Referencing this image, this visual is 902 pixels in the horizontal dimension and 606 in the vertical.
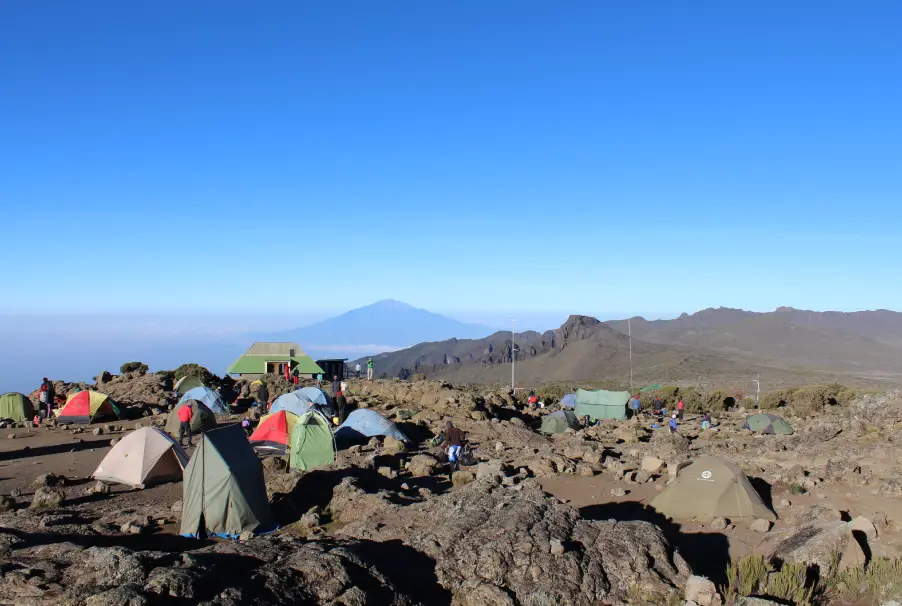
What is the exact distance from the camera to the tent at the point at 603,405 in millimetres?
32500

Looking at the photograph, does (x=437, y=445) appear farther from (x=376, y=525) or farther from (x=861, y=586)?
(x=861, y=586)

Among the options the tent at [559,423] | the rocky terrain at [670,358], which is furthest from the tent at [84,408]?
the rocky terrain at [670,358]

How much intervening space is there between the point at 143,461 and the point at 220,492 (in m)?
4.81

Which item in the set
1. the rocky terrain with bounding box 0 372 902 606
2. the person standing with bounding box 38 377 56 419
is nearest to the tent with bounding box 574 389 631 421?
the rocky terrain with bounding box 0 372 902 606

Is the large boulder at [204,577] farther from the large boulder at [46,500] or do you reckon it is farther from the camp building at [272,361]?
the camp building at [272,361]

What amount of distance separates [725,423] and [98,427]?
26388mm

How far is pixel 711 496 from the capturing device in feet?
43.9

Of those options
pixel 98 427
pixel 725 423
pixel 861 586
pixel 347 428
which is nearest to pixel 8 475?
pixel 98 427

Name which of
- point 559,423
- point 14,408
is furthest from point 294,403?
point 559,423

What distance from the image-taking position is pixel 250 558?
305 inches

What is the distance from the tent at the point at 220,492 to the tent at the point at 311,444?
4.86 meters

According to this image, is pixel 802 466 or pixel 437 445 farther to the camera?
pixel 437 445

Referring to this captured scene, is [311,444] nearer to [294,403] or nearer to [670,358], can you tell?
[294,403]

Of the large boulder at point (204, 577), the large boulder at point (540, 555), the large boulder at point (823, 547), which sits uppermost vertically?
the large boulder at point (204, 577)
